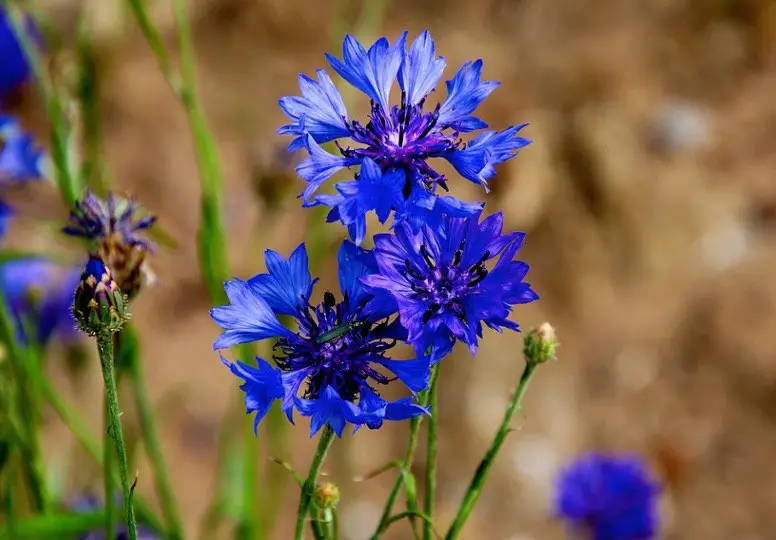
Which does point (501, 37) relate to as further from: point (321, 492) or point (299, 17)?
point (321, 492)

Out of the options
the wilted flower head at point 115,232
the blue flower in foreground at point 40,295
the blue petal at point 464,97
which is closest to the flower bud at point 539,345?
the blue petal at point 464,97

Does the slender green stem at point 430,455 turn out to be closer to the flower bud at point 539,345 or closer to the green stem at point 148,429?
the flower bud at point 539,345

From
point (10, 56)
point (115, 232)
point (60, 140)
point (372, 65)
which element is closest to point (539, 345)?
point (372, 65)

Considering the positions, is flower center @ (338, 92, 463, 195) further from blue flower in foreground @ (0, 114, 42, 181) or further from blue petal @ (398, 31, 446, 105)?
blue flower in foreground @ (0, 114, 42, 181)

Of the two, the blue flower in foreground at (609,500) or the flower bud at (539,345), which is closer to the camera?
the flower bud at (539,345)

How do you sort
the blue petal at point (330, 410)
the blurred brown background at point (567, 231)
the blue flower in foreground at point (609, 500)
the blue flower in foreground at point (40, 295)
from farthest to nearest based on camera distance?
the blurred brown background at point (567, 231) → the blue flower in foreground at point (609, 500) → the blue flower in foreground at point (40, 295) → the blue petal at point (330, 410)

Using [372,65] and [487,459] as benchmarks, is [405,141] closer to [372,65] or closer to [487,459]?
[372,65]

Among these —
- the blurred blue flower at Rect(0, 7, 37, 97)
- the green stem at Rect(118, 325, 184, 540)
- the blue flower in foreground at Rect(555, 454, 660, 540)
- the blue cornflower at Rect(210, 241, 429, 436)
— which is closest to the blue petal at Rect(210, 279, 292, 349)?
the blue cornflower at Rect(210, 241, 429, 436)
